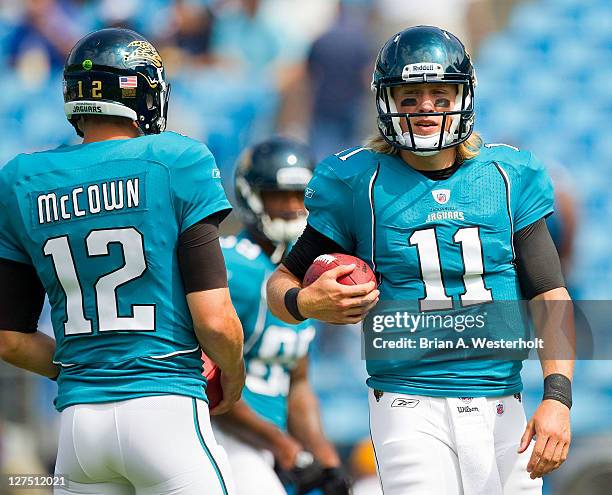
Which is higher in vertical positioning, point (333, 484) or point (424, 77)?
point (424, 77)

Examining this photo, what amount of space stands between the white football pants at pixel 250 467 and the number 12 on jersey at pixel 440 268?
1.20 meters

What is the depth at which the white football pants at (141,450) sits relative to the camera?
2582 millimetres

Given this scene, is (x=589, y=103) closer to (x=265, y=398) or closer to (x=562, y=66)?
(x=562, y=66)

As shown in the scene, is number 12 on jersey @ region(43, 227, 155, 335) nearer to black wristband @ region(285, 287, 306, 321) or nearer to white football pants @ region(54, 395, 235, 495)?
white football pants @ region(54, 395, 235, 495)

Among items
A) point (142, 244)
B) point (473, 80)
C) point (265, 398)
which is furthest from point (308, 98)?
point (142, 244)

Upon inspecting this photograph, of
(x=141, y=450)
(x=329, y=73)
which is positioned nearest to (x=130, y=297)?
(x=141, y=450)

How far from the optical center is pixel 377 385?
2.96m

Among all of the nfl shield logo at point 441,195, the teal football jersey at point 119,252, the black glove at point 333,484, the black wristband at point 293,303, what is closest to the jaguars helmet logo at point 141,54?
the teal football jersey at point 119,252

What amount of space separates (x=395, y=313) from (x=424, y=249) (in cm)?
20

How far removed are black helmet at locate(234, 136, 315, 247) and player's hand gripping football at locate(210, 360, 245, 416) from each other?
146 cm

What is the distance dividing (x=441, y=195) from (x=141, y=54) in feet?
3.01

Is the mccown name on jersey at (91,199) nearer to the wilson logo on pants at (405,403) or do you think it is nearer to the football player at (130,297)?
the football player at (130,297)

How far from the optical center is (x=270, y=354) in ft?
13.3

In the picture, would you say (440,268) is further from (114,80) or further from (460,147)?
(114,80)
